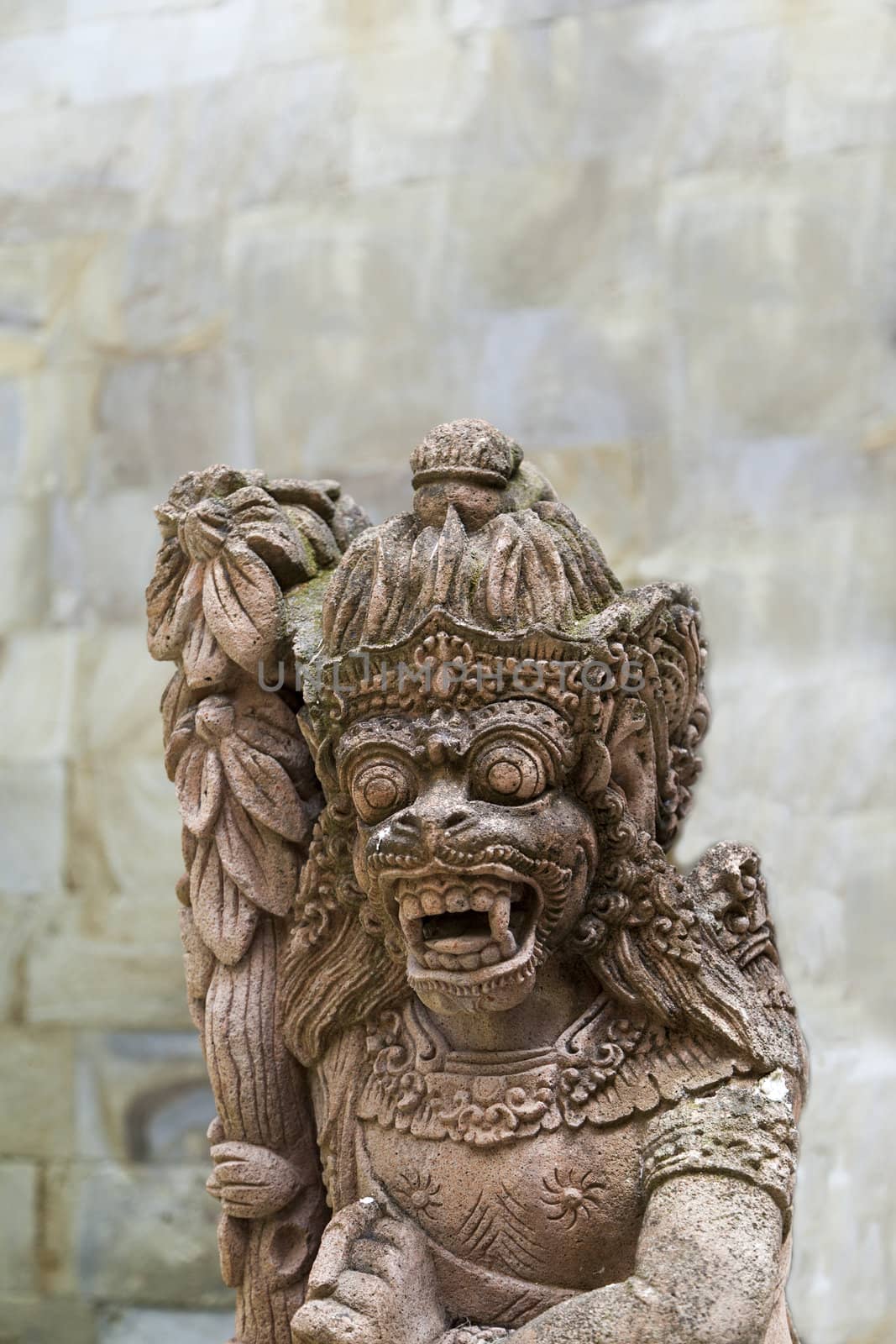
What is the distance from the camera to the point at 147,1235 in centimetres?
487

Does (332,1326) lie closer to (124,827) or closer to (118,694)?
(124,827)

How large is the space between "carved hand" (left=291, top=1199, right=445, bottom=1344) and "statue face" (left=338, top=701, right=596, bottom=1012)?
36 centimetres

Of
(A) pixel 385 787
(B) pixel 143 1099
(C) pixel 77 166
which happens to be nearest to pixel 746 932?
(A) pixel 385 787

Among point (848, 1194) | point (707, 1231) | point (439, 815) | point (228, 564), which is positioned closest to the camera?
point (707, 1231)

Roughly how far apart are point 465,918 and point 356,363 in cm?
273

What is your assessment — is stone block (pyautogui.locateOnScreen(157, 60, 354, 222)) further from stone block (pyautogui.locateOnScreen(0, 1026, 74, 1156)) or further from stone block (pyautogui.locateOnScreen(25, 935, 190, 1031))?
stone block (pyautogui.locateOnScreen(0, 1026, 74, 1156))

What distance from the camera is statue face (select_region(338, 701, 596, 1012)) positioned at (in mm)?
2445

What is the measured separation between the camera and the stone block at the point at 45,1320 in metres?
4.94

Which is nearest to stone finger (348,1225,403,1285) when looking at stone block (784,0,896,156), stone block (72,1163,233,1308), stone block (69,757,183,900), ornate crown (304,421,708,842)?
ornate crown (304,421,708,842)

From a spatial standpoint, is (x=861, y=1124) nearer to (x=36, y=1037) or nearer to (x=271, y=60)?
(x=36, y=1037)

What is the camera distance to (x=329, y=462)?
16.3ft

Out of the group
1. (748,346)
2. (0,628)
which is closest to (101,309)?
(0,628)

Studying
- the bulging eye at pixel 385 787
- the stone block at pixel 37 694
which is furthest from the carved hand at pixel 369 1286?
the stone block at pixel 37 694

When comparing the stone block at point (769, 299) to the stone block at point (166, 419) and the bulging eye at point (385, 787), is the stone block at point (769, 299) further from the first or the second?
the bulging eye at point (385, 787)
